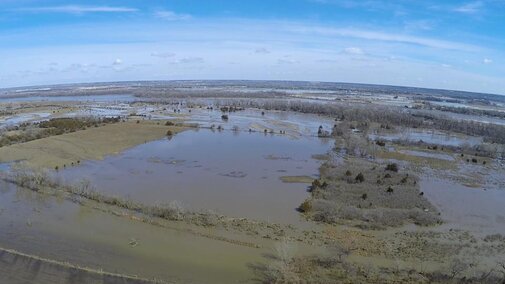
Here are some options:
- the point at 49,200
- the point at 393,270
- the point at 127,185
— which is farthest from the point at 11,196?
the point at 393,270

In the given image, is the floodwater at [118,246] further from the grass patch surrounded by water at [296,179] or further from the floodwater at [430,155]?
the floodwater at [430,155]

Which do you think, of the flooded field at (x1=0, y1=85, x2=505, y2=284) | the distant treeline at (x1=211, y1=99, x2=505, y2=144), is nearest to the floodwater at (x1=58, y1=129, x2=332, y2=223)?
the flooded field at (x1=0, y1=85, x2=505, y2=284)

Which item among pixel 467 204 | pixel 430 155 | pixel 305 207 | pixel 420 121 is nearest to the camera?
pixel 305 207

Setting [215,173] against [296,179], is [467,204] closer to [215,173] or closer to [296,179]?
[296,179]

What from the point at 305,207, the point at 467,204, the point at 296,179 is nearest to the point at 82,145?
the point at 296,179

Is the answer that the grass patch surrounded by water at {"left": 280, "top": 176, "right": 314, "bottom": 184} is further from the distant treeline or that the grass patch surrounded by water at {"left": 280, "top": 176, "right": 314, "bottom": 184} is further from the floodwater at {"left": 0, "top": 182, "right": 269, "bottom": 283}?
the distant treeline

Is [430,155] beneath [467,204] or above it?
above

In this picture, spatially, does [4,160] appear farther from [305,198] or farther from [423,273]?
[423,273]

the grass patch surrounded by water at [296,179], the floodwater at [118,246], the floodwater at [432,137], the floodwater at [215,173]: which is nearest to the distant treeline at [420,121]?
the floodwater at [432,137]
